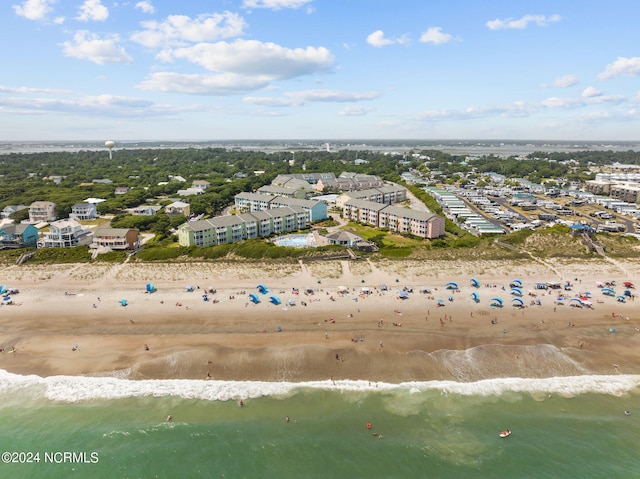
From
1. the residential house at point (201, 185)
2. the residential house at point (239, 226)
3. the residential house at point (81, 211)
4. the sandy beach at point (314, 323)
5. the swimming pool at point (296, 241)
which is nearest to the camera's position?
the sandy beach at point (314, 323)

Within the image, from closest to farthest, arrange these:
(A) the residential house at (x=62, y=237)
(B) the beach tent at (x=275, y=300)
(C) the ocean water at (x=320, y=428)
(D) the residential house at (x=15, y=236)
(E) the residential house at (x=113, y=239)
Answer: (C) the ocean water at (x=320, y=428) < (B) the beach tent at (x=275, y=300) < (E) the residential house at (x=113, y=239) < (D) the residential house at (x=15, y=236) < (A) the residential house at (x=62, y=237)

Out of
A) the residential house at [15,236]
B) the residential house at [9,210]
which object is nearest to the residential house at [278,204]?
the residential house at [15,236]

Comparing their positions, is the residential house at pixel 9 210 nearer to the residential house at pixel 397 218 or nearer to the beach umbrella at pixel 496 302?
the residential house at pixel 397 218

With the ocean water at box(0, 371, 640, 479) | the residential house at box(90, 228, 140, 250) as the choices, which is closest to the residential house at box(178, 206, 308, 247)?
the residential house at box(90, 228, 140, 250)

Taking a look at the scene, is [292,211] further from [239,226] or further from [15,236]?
[15,236]

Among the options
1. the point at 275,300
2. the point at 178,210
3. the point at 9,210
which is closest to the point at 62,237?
the point at 178,210

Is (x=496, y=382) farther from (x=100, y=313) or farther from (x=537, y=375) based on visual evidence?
(x=100, y=313)

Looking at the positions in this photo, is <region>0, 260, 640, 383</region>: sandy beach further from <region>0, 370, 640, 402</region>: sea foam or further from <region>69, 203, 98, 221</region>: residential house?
<region>69, 203, 98, 221</region>: residential house

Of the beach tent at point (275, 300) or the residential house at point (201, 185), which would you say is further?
the residential house at point (201, 185)
